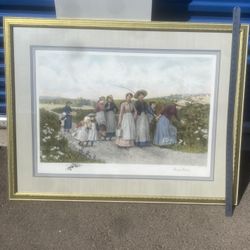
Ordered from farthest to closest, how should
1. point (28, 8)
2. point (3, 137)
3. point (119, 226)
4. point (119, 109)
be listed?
point (3, 137), point (28, 8), point (119, 109), point (119, 226)

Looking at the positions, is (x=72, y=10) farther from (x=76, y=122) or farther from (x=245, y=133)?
(x=245, y=133)

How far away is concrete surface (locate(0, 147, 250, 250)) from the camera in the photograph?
2.17m

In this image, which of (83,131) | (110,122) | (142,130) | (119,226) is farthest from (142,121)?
(119,226)

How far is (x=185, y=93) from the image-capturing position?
2363mm

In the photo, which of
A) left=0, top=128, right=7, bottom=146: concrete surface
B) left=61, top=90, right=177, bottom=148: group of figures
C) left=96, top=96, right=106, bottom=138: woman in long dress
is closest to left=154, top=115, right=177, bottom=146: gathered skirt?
left=61, top=90, right=177, bottom=148: group of figures

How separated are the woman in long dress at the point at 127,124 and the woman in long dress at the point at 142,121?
0.07 ft

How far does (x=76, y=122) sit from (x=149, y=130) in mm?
348

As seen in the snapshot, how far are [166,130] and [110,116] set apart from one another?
0.90 feet

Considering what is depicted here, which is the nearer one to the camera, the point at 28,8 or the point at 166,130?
the point at 166,130

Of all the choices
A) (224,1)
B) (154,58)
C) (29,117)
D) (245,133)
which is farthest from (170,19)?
(29,117)

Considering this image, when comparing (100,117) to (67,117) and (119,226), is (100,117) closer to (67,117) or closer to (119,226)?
(67,117)

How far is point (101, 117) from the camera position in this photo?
240 centimetres

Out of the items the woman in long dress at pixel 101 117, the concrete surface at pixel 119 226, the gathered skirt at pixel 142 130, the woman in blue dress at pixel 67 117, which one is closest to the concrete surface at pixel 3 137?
the concrete surface at pixel 119 226

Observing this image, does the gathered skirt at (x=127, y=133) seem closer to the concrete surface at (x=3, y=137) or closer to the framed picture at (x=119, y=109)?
the framed picture at (x=119, y=109)
